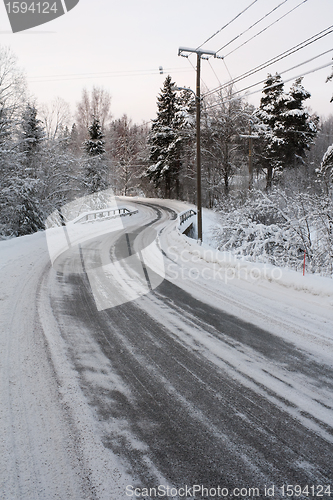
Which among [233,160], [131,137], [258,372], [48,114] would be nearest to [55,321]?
[258,372]

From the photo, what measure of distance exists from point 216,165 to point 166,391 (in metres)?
31.1

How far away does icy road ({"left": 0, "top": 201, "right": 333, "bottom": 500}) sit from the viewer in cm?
247

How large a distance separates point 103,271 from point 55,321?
3850 millimetres

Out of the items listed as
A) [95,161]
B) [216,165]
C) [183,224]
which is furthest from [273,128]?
[95,161]

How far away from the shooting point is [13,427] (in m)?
2.93

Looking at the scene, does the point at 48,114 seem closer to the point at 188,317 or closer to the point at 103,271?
the point at 103,271

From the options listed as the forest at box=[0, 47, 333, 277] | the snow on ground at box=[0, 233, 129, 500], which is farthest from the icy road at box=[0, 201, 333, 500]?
the forest at box=[0, 47, 333, 277]

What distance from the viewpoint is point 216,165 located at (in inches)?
1273

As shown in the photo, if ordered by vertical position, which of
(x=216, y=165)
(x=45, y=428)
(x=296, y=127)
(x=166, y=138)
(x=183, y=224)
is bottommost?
(x=183, y=224)

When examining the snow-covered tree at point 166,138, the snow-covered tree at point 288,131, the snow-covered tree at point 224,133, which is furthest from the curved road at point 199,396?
the snow-covered tree at point 166,138

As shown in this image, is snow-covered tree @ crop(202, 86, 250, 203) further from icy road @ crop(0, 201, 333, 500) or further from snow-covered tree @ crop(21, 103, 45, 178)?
icy road @ crop(0, 201, 333, 500)

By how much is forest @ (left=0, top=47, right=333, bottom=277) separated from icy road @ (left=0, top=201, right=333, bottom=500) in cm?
530

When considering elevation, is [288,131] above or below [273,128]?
below

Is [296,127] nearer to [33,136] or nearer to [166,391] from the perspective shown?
[33,136]
